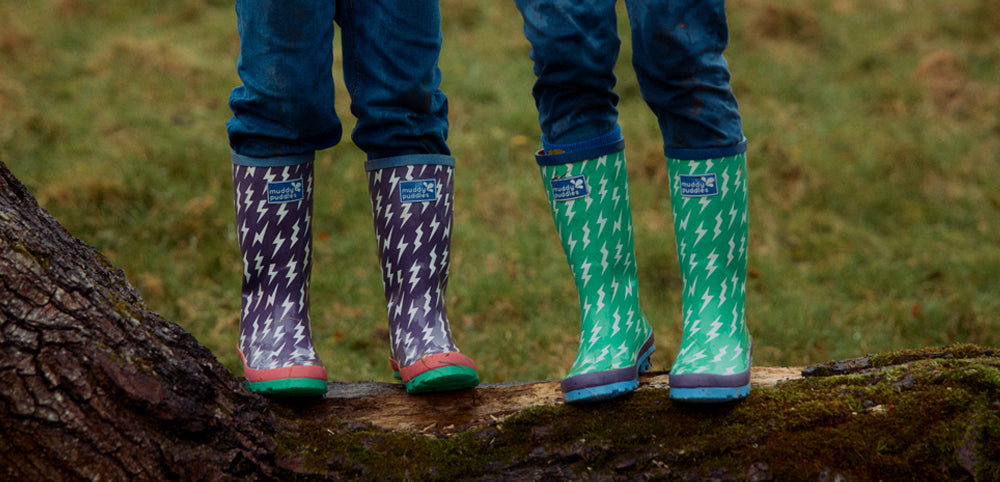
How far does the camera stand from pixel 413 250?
1.92 m

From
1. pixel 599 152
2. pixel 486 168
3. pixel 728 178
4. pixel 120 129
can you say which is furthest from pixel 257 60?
pixel 120 129

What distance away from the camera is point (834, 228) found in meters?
4.12

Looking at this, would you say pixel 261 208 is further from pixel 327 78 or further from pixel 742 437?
pixel 742 437

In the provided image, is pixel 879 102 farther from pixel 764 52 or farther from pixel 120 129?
pixel 120 129

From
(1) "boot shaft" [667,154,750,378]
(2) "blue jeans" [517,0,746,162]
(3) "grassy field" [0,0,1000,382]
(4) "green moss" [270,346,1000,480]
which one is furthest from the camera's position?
(3) "grassy field" [0,0,1000,382]

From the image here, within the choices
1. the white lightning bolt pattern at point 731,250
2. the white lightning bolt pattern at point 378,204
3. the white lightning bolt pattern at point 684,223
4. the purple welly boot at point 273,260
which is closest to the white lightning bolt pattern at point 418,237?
the white lightning bolt pattern at point 378,204

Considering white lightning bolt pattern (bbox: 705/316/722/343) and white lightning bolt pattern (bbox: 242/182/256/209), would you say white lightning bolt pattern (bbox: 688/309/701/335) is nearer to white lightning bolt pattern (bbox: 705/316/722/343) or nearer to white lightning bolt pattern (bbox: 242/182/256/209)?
white lightning bolt pattern (bbox: 705/316/722/343)

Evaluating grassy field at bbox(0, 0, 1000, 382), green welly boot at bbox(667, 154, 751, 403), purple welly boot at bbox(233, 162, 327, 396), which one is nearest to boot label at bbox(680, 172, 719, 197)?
green welly boot at bbox(667, 154, 751, 403)

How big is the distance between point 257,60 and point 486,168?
2969mm

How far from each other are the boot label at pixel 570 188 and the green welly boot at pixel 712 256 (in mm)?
189

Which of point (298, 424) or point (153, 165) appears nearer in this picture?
point (298, 424)

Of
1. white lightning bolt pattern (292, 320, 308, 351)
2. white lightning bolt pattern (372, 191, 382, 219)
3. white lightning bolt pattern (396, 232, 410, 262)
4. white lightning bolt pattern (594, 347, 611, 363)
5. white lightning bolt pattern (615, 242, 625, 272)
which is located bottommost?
white lightning bolt pattern (594, 347, 611, 363)

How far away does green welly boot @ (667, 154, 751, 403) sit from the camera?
174 centimetres

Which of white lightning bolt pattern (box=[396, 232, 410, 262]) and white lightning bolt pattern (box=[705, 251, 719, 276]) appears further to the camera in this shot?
white lightning bolt pattern (box=[396, 232, 410, 262])
